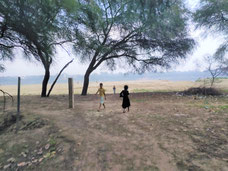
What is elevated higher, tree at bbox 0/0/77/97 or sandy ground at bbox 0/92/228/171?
tree at bbox 0/0/77/97

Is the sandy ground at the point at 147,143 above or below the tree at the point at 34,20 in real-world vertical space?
below

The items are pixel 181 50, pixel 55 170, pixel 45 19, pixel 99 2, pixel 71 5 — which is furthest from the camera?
pixel 181 50

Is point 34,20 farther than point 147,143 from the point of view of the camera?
Yes

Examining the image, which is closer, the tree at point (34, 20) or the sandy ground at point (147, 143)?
the sandy ground at point (147, 143)

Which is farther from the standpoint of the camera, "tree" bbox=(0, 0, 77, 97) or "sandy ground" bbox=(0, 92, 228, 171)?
"tree" bbox=(0, 0, 77, 97)

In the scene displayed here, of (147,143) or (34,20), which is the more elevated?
(34,20)

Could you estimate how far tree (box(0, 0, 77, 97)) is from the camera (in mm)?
6930

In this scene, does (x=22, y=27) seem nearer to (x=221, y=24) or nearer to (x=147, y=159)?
(x=147, y=159)

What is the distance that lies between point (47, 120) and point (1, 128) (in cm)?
201

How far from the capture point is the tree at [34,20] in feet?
22.7

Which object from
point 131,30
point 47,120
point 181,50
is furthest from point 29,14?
point 181,50

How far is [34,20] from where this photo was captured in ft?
25.0

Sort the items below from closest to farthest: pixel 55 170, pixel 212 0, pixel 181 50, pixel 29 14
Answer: pixel 55 170 < pixel 29 14 < pixel 212 0 < pixel 181 50

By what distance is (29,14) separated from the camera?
7.35m
